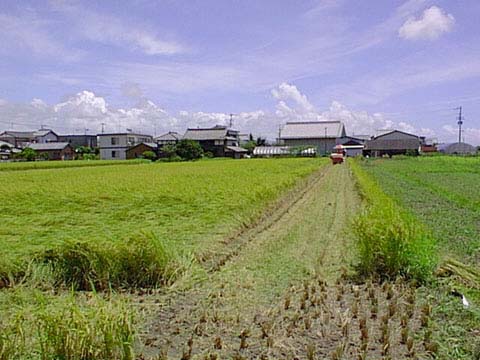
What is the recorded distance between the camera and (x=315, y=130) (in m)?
88.6

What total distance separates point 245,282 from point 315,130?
83.8m

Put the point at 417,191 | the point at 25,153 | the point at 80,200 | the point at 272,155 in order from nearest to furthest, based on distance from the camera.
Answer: the point at 80,200 → the point at 417,191 → the point at 25,153 → the point at 272,155

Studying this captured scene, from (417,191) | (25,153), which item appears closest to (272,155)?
(25,153)

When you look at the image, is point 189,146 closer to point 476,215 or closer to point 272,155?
point 272,155

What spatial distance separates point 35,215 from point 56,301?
7062mm

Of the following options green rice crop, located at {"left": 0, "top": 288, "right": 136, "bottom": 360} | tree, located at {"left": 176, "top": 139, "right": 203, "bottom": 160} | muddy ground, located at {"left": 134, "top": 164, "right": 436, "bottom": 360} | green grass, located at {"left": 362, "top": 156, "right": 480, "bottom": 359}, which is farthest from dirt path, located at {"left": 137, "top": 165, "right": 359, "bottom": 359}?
tree, located at {"left": 176, "top": 139, "right": 203, "bottom": 160}

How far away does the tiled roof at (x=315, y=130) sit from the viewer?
87.0m

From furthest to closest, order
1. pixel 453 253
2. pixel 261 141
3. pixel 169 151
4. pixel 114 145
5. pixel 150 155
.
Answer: pixel 261 141, pixel 114 145, pixel 150 155, pixel 169 151, pixel 453 253

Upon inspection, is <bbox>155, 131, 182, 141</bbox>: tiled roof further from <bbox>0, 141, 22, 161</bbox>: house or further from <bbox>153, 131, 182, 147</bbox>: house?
<bbox>0, 141, 22, 161</bbox>: house

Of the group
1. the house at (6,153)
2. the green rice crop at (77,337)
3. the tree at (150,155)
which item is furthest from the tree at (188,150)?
the green rice crop at (77,337)

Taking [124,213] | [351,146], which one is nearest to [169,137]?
[351,146]

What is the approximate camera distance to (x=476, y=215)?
1269cm

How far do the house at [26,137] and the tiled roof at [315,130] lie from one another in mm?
45186

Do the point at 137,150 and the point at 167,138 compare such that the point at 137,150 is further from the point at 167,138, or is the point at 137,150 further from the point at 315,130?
the point at 315,130
